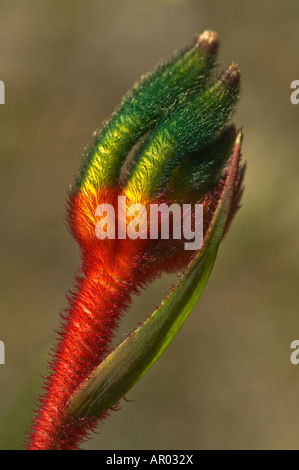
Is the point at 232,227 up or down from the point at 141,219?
up

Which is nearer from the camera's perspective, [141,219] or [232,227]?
[141,219]

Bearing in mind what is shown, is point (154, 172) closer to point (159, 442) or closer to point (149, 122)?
point (149, 122)

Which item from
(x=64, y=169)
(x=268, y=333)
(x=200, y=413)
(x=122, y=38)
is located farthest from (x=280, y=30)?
(x=200, y=413)

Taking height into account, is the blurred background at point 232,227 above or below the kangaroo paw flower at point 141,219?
above

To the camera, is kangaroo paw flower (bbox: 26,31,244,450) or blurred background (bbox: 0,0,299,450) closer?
kangaroo paw flower (bbox: 26,31,244,450)

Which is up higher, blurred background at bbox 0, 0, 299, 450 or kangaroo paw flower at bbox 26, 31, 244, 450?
blurred background at bbox 0, 0, 299, 450
